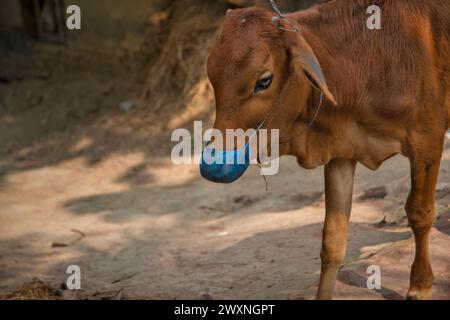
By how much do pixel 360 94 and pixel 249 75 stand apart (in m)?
0.72

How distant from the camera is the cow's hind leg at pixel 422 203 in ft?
13.5

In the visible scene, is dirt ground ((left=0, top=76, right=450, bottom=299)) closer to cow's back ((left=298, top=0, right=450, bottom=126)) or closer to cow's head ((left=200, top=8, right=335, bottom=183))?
cow's back ((left=298, top=0, right=450, bottom=126))

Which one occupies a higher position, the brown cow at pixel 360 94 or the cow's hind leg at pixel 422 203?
the brown cow at pixel 360 94

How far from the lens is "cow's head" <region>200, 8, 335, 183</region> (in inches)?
141

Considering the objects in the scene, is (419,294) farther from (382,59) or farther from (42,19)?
(42,19)

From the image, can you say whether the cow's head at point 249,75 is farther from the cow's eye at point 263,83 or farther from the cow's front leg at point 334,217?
the cow's front leg at point 334,217

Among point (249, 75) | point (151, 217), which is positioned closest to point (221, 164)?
point (249, 75)

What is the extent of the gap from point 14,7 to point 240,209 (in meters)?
5.68

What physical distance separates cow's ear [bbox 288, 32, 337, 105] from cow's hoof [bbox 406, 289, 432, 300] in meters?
1.21

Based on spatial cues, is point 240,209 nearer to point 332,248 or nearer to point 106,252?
Result: point 106,252

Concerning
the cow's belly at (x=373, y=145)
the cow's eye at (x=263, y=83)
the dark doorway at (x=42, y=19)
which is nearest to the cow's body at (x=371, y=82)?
the cow's belly at (x=373, y=145)

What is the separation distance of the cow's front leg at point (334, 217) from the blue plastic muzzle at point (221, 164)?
0.88m

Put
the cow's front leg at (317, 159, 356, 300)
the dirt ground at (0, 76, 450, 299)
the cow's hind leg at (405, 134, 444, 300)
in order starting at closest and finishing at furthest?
the cow's hind leg at (405, 134, 444, 300), the cow's front leg at (317, 159, 356, 300), the dirt ground at (0, 76, 450, 299)

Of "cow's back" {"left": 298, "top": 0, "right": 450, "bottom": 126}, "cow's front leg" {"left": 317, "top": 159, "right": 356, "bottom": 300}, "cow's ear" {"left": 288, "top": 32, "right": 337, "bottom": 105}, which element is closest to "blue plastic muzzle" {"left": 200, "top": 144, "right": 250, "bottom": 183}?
"cow's ear" {"left": 288, "top": 32, "right": 337, "bottom": 105}
